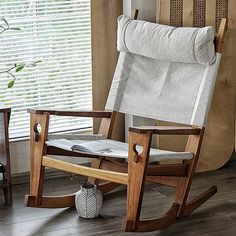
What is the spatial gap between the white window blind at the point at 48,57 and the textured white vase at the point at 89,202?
29.7 inches

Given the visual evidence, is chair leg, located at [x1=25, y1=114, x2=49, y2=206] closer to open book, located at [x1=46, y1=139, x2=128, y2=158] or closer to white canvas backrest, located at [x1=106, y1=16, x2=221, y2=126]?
open book, located at [x1=46, y1=139, x2=128, y2=158]

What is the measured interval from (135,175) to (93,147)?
32 centimetres

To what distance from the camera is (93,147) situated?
3141 millimetres

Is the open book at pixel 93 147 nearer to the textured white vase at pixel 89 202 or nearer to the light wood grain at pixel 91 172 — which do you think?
the light wood grain at pixel 91 172

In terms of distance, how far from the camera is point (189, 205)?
326cm

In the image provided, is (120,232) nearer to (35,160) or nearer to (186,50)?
(35,160)

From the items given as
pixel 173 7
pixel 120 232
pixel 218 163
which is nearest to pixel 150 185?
pixel 218 163

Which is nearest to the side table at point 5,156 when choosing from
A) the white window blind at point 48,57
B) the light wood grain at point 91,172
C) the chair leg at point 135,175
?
the light wood grain at point 91,172

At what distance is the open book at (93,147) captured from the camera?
3.08m

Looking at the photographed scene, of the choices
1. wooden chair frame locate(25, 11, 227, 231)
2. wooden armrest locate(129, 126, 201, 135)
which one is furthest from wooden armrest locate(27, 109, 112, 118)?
wooden armrest locate(129, 126, 201, 135)

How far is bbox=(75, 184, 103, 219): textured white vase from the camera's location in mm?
3184

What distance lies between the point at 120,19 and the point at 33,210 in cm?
112

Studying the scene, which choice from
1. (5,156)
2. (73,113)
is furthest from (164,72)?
(5,156)

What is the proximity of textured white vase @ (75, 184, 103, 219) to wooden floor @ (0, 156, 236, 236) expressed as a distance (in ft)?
0.13
